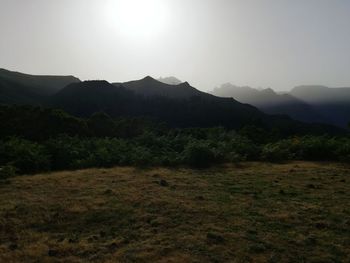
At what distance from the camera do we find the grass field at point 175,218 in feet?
19.1

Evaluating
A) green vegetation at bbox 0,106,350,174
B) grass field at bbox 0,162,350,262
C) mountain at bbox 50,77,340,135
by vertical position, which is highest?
mountain at bbox 50,77,340,135

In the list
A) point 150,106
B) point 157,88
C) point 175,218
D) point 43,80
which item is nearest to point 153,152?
point 175,218

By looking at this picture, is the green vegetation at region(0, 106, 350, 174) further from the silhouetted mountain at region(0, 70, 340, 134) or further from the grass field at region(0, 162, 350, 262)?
the silhouetted mountain at region(0, 70, 340, 134)

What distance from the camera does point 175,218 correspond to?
23.9 feet

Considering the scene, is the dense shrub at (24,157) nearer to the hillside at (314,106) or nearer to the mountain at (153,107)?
the mountain at (153,107)

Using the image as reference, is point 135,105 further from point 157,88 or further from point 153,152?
point 153,152

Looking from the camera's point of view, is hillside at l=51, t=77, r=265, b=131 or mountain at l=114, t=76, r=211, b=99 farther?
mountain at l=114, t=76, r=211, b=99

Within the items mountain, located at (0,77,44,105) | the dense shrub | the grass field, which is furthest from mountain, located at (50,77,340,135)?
the grass field

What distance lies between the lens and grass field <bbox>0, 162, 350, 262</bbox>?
5.82 m

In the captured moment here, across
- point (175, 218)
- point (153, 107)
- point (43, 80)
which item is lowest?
point (175, 218)

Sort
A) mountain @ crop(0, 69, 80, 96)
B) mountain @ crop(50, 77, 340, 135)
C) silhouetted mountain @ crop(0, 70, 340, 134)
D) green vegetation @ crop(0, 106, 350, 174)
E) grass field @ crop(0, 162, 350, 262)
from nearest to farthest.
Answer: grass field @ crop(0, 162, 350, 262)
green vegetation @ crop(0, 106, 350, 174)
silhouetted mountain @ crop(0, 70, 340, 134)
mountain @ crop(50, 77, 340, 135)
mountain @ crop(0, 69, 80, 96)

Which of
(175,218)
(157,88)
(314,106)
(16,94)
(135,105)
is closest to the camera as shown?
(175,218)

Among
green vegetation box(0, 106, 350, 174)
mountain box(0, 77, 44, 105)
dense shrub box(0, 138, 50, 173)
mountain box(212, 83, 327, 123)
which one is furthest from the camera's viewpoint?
mountain box(212, 83, 327, 123)

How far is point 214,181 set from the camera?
1062 cm
